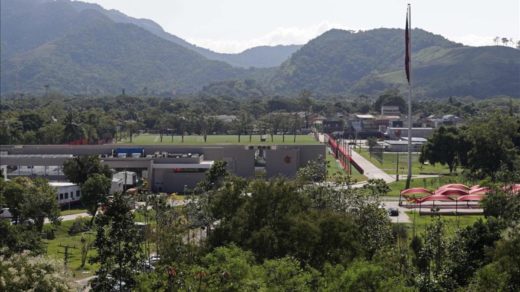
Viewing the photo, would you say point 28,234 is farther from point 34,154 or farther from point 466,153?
point 466,153

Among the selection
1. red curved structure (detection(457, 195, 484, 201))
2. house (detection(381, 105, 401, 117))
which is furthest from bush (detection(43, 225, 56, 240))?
house (detection(381, 105, 401, 117))

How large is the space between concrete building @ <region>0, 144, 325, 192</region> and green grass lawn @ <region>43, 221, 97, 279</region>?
16.2 m

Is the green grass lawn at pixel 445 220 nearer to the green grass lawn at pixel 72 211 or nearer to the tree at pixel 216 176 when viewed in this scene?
the tree at pixel 216 176

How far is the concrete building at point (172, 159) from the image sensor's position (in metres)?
63.6

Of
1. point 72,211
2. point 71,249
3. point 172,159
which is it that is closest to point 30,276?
point 71,249

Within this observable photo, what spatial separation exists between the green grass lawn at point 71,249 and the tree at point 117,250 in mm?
7307

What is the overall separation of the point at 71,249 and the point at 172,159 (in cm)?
2690

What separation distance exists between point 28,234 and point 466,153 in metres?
45.9

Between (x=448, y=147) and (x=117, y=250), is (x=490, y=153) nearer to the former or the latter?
(x=448, y=147)

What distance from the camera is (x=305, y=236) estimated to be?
26281 mm

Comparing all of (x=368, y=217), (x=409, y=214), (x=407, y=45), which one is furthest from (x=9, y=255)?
(x=407, y=45)

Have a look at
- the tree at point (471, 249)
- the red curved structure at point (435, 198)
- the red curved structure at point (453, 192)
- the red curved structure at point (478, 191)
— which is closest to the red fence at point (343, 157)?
the red curved structure at point (453, 192)

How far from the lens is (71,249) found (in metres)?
39.2

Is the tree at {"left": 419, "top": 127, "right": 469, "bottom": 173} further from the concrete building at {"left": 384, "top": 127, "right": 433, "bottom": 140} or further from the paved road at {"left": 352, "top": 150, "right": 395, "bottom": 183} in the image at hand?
the concrete building at {"left": 384, "top": 127, "right": 433, "bottom": 140}
